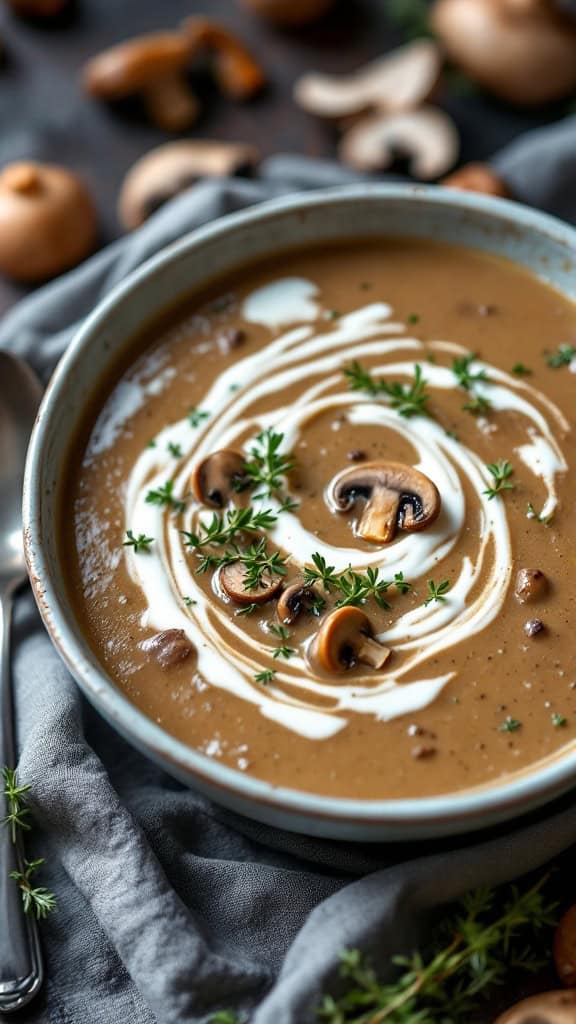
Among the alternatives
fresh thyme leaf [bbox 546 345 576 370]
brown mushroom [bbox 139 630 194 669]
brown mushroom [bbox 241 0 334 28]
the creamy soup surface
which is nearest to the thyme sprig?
the creamy soup surface

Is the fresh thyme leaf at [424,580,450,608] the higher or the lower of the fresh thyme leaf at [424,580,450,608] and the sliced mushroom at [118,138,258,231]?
the lower

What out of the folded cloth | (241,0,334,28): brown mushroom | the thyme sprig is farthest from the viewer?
(241,0,334,28): brown mushroom

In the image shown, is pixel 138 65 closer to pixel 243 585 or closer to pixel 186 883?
pixel 243 585

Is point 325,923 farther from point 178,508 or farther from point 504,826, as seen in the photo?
point 178,508

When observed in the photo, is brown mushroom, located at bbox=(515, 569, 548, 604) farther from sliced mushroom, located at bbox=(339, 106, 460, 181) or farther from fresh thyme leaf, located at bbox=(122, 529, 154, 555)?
sliced mushroom, located at bbox=(339, 106, 460, 181)

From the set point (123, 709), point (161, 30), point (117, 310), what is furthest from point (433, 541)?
point (161, 30)

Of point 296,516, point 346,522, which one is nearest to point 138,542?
point 296,516

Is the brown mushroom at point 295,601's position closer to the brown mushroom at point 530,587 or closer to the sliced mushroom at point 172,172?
the brown mushroom at point 530,587
